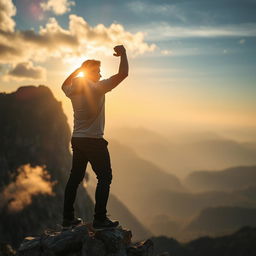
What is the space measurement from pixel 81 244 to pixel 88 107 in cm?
345

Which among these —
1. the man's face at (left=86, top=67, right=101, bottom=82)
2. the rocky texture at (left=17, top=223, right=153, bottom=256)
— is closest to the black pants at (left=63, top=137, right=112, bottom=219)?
the rocky texture at (left=17, top=223, right=153, bottom=256)

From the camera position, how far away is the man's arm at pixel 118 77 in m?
7.44

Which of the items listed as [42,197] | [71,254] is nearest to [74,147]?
[71,254]

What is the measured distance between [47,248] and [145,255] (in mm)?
2525

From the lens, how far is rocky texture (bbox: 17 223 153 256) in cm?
791

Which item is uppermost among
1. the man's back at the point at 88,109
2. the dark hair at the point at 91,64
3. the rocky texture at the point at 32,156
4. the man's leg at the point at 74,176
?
the dark hair at the point at 91,64

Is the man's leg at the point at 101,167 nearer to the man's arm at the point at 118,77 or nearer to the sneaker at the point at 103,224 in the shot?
the sneaker at the point at 103,224

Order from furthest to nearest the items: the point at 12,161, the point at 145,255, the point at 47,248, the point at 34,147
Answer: the point at 34,147, the point at 12,161, the point at 145,255, the point at 47,248

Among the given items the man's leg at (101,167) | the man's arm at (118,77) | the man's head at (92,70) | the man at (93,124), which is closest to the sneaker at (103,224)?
the man at (93,124)

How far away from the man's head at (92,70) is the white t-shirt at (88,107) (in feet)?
0.94

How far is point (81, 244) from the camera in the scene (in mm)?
8180

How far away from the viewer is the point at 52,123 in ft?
618

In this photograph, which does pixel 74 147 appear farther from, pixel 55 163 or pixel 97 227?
pixel 55 163

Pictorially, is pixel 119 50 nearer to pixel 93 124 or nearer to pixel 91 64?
pixel 91 64
